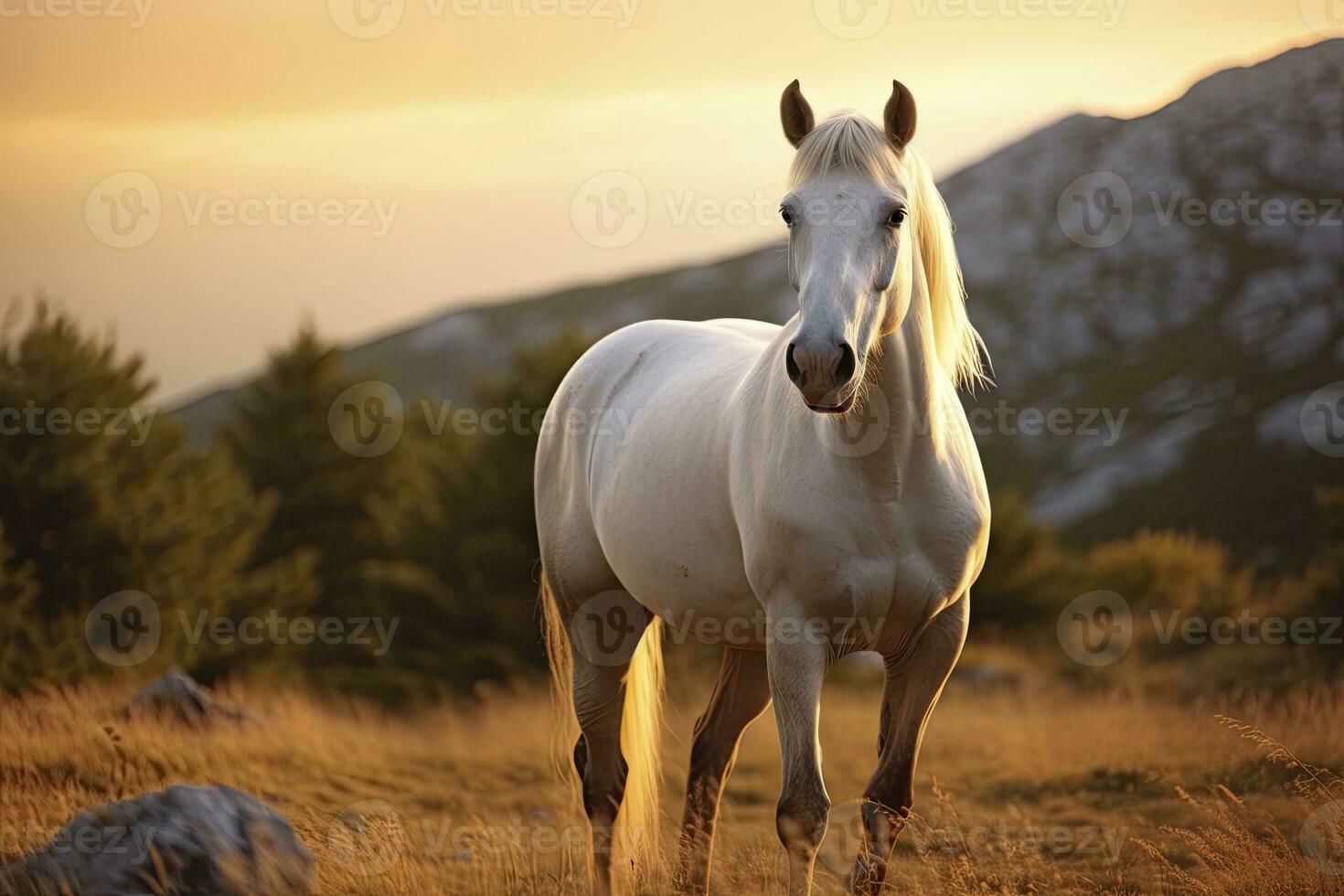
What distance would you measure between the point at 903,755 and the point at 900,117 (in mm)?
2049

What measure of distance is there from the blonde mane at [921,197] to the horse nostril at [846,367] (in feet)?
2.02

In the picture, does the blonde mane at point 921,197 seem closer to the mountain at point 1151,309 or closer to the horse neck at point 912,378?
the horse neck at point 912,378

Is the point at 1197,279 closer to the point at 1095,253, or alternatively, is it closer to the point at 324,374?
the point at 1095,253

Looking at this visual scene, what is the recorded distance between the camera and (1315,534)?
49438mm

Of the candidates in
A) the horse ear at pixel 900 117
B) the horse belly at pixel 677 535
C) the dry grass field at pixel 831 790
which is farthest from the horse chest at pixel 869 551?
the dry grass field at pixel 831 790

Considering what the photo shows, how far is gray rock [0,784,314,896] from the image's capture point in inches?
172

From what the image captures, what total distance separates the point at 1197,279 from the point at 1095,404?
46.9 feet

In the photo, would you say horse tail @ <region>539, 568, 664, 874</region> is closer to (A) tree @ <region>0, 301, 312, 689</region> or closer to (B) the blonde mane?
(B) the blonde mane

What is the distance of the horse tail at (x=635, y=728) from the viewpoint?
5.15 metres

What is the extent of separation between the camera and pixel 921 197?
3.75m

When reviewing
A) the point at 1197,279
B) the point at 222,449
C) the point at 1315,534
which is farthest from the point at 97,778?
the point at 1197,279

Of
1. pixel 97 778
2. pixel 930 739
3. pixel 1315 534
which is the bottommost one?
pixel 1315 534

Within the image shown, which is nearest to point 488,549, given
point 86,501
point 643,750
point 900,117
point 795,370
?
point 86,501

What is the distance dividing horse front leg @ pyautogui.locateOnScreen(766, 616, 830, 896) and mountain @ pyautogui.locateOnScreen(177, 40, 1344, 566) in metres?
47.1
